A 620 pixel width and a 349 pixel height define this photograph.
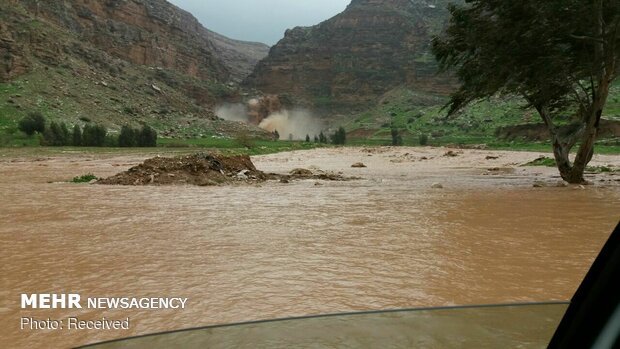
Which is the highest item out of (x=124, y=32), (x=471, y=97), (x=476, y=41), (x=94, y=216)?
(x=124, y=32)

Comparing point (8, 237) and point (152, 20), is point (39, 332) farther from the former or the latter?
point (152, 20)

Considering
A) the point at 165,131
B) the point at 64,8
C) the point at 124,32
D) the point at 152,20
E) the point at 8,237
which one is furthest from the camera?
the point at 152,20

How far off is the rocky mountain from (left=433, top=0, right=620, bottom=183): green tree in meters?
78.5

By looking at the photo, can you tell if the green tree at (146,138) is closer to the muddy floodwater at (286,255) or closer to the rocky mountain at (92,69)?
the rocky mountain at (92,69)

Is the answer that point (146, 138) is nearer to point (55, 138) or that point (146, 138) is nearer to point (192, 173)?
point (55, 138)

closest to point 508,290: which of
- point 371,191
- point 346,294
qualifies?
point 346,294

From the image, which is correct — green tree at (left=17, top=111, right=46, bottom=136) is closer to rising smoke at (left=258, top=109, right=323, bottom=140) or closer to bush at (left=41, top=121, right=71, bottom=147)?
bush at (left=41, top=121, right=71, bottom=147)

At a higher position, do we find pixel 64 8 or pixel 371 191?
pixel 64 8

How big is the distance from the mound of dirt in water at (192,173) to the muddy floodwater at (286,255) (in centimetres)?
520

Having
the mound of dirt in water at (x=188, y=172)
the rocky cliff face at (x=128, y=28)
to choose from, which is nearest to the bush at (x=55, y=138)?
the mound of dirt in water at (x=188, y=172)

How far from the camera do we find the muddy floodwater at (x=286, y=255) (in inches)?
138

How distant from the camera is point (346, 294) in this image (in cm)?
373

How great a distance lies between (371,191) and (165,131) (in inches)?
3550

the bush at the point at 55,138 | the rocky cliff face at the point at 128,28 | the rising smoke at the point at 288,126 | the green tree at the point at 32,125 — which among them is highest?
the rocky cliff face at the point at 128,28
